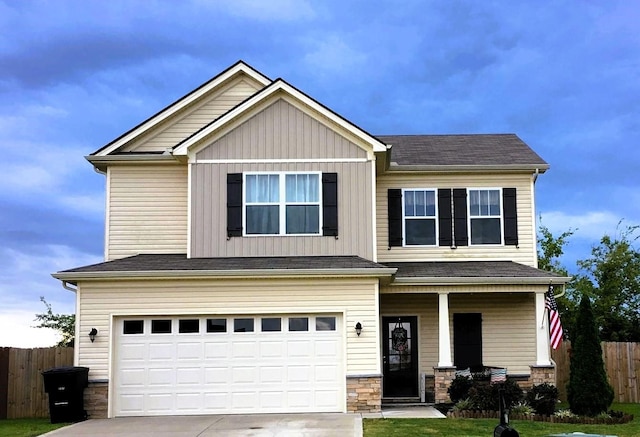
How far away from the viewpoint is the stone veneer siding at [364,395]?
16.9 meters

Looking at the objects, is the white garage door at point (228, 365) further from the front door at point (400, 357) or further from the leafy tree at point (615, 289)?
the leafy tree at point (615, 289)

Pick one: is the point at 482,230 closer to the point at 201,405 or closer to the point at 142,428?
the point at 201,405

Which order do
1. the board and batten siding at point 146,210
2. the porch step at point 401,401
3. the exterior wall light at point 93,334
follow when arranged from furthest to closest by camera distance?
the board and batten siding at point 146,210
the porch step at point 401,401
the exterior wall light at point 93,334

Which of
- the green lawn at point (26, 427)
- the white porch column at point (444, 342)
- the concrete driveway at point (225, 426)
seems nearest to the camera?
the concrete driveway at point (225, 426)

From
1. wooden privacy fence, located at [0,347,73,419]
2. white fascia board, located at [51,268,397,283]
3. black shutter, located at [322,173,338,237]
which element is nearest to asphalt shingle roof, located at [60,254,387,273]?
white fascia board, located at [51,268,397,283]

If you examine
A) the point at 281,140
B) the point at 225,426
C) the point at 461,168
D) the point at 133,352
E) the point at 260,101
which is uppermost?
the point at 260,101

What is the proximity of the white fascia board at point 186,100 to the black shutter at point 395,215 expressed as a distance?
174 inches

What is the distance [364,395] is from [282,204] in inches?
195

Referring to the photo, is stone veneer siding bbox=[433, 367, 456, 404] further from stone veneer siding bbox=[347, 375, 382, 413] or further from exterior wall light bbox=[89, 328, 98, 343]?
exterior wall light bbox=[89, 328, 98, 343]

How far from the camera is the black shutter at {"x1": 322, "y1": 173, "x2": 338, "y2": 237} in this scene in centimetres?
1886

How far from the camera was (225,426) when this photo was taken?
1513cm

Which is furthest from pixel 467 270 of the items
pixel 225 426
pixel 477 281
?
pixel 225 426

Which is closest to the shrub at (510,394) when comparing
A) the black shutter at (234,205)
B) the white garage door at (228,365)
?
the white garage door at (228,365)

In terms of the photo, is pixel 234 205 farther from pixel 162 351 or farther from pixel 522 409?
pixel 522 409
